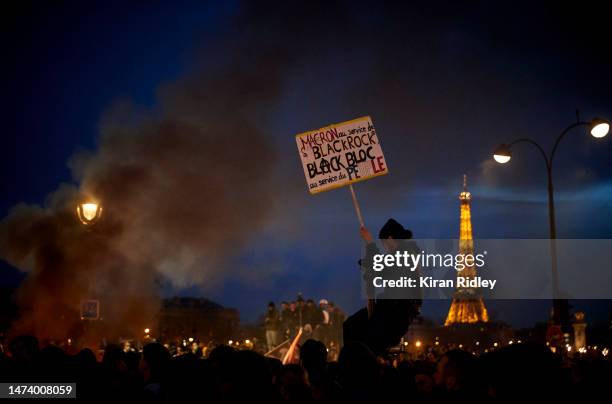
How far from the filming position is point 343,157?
29.7ft

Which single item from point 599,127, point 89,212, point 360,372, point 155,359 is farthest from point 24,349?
point 599,127

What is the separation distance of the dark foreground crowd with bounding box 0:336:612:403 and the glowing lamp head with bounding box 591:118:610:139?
9001 millimetres

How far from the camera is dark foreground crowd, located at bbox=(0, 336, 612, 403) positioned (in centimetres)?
369

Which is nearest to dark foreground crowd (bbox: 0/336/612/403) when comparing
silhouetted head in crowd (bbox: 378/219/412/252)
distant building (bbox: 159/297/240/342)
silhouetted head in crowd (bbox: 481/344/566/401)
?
silhouetted head in crowd (bbox: 481/344/566/401)

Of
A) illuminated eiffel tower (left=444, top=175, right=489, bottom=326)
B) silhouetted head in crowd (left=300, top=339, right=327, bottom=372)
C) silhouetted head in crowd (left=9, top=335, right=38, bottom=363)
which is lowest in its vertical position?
silhouetted head in crowd (left=300, top=339, right=327, bottom=372)

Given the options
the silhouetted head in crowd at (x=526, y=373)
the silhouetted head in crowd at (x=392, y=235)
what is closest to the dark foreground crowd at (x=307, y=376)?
the silhouetted head in crowd at (x=526, y=373)

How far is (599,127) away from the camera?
14633mm

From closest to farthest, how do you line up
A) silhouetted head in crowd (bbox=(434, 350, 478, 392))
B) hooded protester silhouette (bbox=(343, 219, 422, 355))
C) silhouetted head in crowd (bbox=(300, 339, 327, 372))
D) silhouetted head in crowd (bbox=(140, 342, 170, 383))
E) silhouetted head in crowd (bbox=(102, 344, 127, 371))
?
silhouetted head in crowd (bbox=(434, 350, 478, 392)) → silhouetted head in crowd (bbox=(300, 339, 327, 372)) → silhouetted head in crowd (bbox=(140, 342, 170, 383)) → silhouetted head in crowd (bbox=(102, 344, 127, 371)) → hooded protester silhouette (bbox=(343, 219, 422, 355))

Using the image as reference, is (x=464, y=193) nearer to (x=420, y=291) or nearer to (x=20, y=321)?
(x=20, y=321)

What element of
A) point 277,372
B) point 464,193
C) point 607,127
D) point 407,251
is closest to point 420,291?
point 407,251

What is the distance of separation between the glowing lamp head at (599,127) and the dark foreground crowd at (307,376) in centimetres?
900

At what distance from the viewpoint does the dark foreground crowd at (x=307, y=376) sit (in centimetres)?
369

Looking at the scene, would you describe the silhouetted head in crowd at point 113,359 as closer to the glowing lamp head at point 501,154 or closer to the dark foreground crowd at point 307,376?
the dark foreground crowd at point 307,376

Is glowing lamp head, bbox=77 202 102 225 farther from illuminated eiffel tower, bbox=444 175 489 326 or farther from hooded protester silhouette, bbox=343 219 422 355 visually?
illuminated eiffel tower, bbox=444 175 489 326
